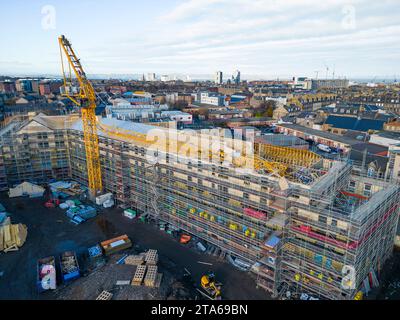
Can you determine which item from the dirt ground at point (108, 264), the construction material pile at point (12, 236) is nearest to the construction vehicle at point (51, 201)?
the dirt ground at point (108, 264)

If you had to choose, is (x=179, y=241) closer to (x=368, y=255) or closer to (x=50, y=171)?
(x=368, y=255)

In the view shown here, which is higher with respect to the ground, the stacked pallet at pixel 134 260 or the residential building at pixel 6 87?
the residential building at pixel 6 87

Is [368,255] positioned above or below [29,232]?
above

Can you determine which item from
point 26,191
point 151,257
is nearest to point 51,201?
point 26,191

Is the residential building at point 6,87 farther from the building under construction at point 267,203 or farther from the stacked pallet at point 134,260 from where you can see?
the stacked pallet at point 134,260

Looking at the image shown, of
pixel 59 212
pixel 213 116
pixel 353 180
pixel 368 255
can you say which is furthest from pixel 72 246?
pixel 213 116

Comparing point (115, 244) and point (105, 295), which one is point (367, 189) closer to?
point (105, 295)

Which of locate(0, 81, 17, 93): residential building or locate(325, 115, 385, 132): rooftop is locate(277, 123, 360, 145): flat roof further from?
locate(0, 81, 17, 93): residential building
